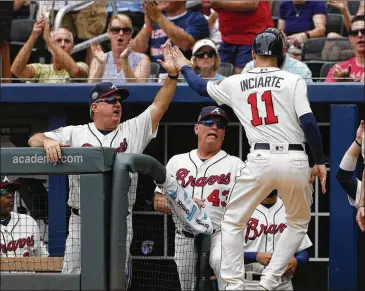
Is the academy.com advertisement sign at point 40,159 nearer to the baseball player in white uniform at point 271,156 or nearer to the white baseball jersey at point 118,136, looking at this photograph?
the baseball player in white uniform at point 271,156

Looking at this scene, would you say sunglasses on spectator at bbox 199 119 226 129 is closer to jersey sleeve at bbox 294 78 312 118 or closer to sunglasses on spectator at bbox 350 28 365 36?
jersey sleeve at bbox 294 78 312 118

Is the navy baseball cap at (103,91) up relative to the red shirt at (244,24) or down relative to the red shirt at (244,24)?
down

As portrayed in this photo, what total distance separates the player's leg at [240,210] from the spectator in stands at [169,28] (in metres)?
3.23

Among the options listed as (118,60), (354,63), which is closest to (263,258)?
(354,63)

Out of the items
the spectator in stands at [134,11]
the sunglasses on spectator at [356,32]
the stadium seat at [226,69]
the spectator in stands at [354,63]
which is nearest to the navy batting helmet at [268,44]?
the spectator in stands at [354,63]

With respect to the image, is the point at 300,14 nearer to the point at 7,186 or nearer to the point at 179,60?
the point at 179,60

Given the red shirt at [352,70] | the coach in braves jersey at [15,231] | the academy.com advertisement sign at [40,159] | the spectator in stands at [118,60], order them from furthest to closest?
the spectator in stands at [118,60]
the red shirt at [352,70]
the coach in braves jersey at [15,231]
the academy.com advertisement sign at [40,159]

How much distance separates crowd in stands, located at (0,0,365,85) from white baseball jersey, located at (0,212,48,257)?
4.67 feet

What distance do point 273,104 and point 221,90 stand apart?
0.39 m

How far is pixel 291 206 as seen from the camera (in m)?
6.54

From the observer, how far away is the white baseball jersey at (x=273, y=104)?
21.4ft

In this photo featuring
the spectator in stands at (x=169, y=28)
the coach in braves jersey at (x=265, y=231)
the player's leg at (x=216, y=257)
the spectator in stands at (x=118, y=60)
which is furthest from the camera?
the spectator in stands at (x=169, y=28)

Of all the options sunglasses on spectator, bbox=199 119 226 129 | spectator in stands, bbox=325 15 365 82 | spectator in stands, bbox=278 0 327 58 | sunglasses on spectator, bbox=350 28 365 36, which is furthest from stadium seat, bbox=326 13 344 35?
sunglasses on spectator, bbox=199 119 226 129

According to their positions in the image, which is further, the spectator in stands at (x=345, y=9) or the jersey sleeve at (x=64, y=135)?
the spectator in stands at (x=345, y=9)
